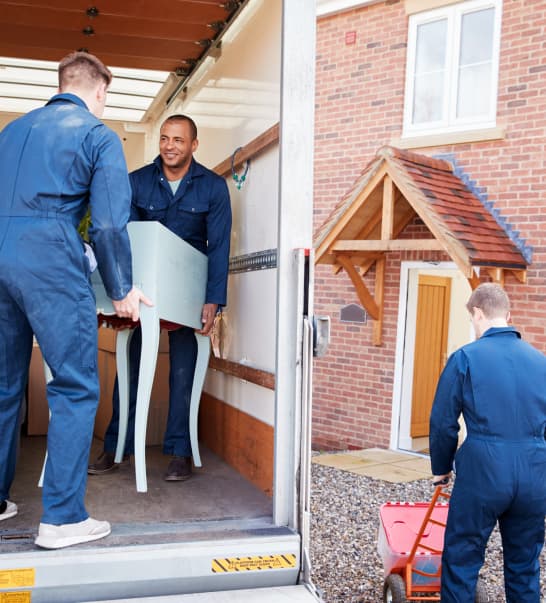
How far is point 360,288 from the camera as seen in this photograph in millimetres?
9445

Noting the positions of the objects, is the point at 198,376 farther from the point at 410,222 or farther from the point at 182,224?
the point at 410,222

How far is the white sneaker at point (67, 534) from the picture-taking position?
2559 mm

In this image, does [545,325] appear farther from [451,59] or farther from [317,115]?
[317,115]

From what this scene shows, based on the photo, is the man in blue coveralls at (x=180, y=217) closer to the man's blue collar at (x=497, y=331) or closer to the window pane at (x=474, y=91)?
the man's blue collar at (x=497, y=331)

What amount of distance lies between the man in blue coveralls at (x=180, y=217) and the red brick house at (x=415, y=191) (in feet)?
14.1

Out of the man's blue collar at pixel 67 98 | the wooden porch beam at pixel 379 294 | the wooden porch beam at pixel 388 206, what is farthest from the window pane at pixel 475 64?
the man's blue collar at pixel 67 98

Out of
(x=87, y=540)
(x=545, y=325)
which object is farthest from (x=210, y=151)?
(x=545, y=325)

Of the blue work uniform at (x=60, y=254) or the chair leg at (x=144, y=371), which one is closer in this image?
the blue work uniform at (x=60, y=254)

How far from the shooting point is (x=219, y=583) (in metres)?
2.62

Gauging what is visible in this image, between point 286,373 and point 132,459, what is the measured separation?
1646 millimetres

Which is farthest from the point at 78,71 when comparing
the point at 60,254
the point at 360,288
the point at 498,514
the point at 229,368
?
the point at 360,288

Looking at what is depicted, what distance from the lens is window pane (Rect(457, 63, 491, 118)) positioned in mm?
8797

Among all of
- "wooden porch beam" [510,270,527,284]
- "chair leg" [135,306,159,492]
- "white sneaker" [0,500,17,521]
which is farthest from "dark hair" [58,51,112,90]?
"wooden porch beam" [510,270,527,284]

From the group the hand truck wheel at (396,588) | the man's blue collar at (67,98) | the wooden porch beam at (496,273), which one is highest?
the man's blue collar at (67,98)
